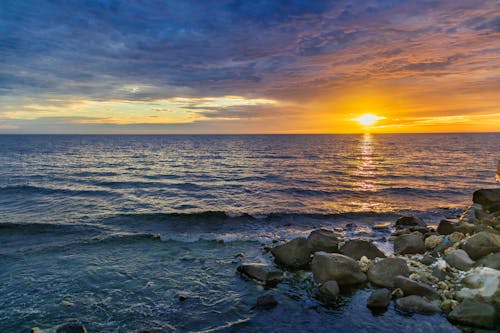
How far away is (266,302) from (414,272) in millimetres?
6031

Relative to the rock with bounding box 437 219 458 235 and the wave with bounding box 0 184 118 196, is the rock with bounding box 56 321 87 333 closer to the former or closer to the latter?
the rock with bounding box 437 219 458 235

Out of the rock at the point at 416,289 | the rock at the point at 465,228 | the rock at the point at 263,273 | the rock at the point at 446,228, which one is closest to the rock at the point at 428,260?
the rock at the point at 416,289

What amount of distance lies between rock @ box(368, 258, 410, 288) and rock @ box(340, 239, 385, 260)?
5.81 ft

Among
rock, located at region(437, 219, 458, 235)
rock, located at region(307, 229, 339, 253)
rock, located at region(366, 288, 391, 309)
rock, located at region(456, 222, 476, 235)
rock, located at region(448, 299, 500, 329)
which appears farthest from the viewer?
rock, located at region(437, 219, 458, 235)

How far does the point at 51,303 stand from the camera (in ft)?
35.8

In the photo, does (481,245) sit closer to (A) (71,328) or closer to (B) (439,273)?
(B) (439,273)

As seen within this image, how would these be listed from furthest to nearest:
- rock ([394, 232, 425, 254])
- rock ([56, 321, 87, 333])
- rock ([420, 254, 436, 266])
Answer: rock ([394, 232, 425, 254])
rock ([420, 254, 436, 266])
rock ([56, 321, 87, 333])

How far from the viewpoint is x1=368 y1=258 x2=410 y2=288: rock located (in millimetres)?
11653

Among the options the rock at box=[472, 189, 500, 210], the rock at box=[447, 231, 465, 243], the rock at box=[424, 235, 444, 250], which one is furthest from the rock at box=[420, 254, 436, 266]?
the rock at box=[472, 189, 500, 210]

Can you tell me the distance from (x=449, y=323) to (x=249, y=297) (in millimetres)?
6286

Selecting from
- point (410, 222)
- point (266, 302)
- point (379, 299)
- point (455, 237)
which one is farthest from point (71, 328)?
point (410, 222)

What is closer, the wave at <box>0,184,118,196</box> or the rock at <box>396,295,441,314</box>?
the rock at <box>396,295,441,314</box>

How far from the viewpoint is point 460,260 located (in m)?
12.6

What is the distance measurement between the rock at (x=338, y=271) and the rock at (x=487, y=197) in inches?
606
